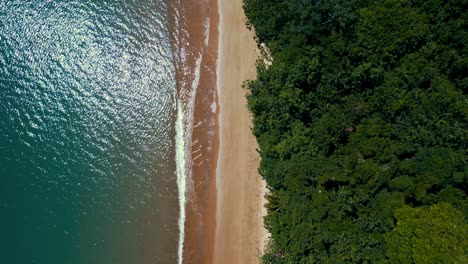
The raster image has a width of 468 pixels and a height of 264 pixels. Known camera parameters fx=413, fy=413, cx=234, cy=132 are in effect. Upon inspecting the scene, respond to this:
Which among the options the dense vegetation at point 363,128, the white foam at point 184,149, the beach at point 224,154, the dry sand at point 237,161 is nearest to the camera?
the dense vegetation at point 363,128

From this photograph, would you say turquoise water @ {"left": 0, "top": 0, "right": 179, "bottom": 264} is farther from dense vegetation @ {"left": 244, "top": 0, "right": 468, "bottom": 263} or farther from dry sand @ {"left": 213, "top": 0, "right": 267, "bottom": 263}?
dense vegetation @ {"left": 244, "top": 0, "right": 468, "bottom": 263}

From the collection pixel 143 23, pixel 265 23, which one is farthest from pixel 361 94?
pixel 143 23

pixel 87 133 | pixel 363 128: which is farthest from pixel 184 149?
pixel 363 128

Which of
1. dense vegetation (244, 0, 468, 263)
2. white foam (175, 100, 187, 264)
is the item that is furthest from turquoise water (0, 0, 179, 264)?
dense vegetation (244, 0, 468, 263)

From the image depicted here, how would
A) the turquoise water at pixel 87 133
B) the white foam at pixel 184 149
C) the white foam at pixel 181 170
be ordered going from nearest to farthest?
the white foam at pixel 181 170, the white foam at pixel 184 149, the turquoise water at pixel 87 133

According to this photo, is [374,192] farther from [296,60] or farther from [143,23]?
[143,23]

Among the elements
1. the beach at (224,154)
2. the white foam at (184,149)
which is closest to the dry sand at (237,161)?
the beach at (224,154)

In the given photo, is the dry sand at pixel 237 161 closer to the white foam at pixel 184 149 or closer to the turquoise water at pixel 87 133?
the white foam at pixel 184 149
